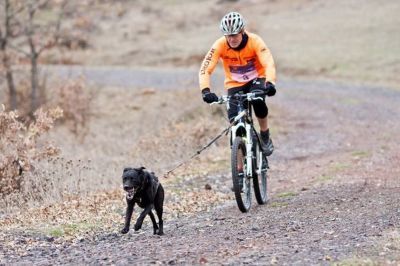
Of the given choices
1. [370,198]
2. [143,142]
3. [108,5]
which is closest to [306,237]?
[370,198]

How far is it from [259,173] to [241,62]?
1374 millimetres

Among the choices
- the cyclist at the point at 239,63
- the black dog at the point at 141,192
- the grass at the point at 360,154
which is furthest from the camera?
the grass at the point at 360,154

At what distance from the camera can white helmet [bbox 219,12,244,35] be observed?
8.98 metres

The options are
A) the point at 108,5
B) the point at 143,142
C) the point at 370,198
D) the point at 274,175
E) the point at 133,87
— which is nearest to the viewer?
the point at 370,198

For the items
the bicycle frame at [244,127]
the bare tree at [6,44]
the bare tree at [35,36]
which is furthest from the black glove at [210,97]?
the bare tree at [35,36]

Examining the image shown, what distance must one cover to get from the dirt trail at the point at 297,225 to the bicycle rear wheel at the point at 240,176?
0.16 meters

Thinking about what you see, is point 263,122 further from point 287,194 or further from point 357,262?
point 357,262

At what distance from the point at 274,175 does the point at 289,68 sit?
18895 mm

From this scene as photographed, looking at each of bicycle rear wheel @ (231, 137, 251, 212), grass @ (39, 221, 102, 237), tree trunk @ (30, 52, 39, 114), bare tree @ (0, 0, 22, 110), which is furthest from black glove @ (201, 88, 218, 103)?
tree trunk @ (30, 52, 39, 114)

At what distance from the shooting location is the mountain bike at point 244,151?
902 cm

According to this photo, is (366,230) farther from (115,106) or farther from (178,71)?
(178,71)

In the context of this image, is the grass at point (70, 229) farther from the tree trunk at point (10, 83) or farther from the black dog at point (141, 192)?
the tree trunk at point (10, 83)

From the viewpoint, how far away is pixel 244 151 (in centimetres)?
940

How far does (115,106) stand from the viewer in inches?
1041
